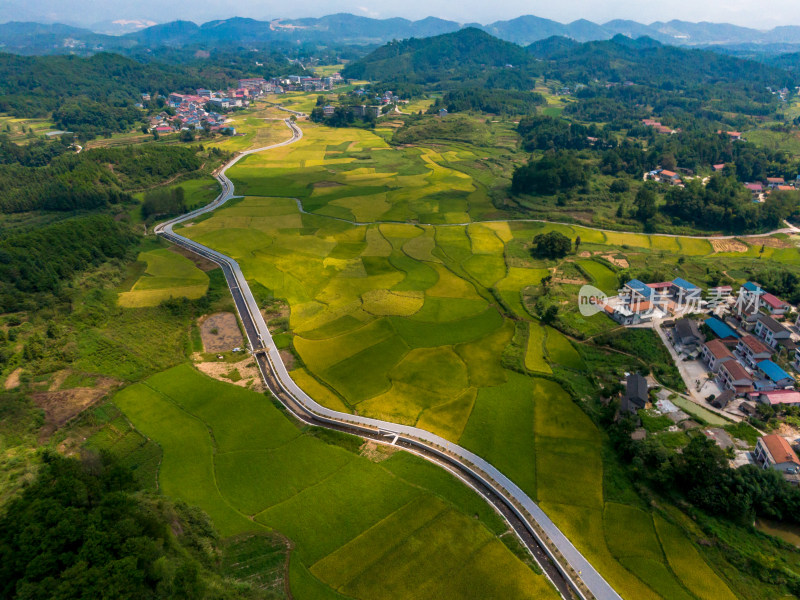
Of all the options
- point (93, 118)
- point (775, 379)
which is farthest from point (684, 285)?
point (93, 118)

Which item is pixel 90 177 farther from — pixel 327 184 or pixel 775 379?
pixel 775 379

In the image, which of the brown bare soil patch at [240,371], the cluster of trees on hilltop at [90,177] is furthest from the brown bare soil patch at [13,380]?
the cluster of trees on hilltop at [90,177]

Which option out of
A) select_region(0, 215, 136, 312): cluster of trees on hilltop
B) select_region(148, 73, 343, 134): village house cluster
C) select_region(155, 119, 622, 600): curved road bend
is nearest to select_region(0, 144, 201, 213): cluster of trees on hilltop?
select_region(0, 215, 136, 312): cluster of trees on hilltop

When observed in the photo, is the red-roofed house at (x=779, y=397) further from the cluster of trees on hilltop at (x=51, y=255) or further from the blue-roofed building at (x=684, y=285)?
the cluster of trees on hilltop at (x=51, y=255)

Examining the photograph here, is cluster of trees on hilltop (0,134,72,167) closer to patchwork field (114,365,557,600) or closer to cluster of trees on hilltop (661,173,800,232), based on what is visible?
patchwork field (114,365,557,600)

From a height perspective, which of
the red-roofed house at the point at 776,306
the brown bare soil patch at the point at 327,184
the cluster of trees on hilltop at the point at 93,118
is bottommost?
the red-roofed house at the point at 776,306

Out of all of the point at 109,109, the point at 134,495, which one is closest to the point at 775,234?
the point at 134,495
